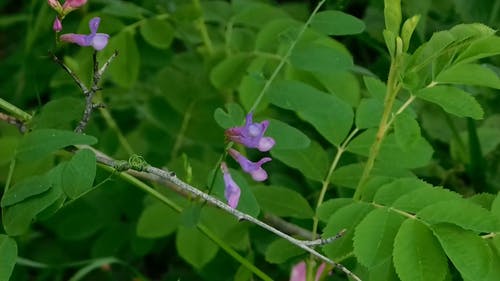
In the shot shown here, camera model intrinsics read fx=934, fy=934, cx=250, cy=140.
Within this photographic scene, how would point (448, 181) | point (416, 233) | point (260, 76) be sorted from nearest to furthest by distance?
point (416, 233)
point (260, 76)
point (448, 181)

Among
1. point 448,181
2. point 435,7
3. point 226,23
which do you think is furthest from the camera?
point 435,7

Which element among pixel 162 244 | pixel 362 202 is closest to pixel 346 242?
pixel 362 202

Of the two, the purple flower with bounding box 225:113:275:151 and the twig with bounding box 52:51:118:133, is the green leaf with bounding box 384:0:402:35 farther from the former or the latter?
the twig with bounding box 52:51:118:133

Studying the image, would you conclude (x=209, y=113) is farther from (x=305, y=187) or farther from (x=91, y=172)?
(x=91, y=172)

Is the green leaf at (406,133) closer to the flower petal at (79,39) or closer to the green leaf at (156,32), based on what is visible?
the flower petal at (79,39)

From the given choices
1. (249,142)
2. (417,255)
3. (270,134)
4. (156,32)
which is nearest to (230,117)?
(270,134)
